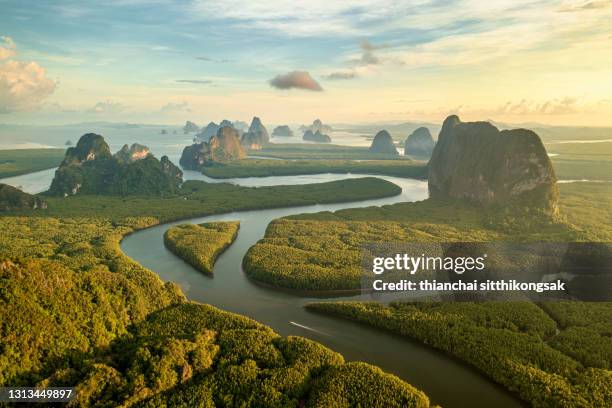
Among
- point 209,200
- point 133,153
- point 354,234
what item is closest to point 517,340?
point 354,234

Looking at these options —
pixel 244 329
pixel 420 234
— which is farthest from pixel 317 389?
pixel 420 234

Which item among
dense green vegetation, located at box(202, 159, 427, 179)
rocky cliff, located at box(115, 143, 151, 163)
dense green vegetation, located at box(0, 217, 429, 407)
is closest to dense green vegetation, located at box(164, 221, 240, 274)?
dense green vegetation, located at box(0, 217, 429, 407)

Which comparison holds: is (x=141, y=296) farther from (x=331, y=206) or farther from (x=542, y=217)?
(x=542, y=217)

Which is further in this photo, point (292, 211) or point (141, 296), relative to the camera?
point (292, 211)

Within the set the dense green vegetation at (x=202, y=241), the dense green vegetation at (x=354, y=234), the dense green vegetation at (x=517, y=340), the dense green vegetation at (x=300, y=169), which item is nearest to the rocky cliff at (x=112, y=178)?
the dense green vegetation at (x=300, y=169)

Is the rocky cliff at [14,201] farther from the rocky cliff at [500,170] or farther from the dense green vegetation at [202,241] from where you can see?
the rocky cliff at [500,170]

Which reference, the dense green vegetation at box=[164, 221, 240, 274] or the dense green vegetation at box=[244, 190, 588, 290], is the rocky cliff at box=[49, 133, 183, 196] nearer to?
the dense green vegetation at box=[164, 221, 240, 274]
